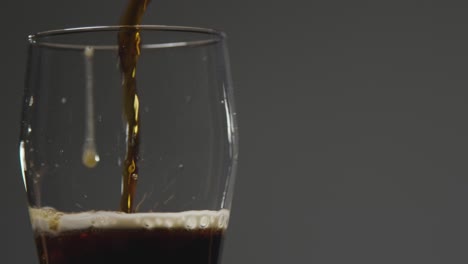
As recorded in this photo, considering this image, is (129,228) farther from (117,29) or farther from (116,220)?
(117,29)

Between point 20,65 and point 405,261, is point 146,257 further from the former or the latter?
point 405,261

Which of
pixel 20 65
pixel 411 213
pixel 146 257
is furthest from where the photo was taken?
pixel 411 213

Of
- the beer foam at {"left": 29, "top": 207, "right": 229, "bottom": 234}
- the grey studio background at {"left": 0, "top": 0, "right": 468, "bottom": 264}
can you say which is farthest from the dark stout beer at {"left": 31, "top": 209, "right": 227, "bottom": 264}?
the grey studio background at {"left": 0, "top": 0, "right": 468, "bottom": 264}

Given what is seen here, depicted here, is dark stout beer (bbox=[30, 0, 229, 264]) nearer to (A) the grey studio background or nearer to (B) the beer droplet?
(B) the beer droplet

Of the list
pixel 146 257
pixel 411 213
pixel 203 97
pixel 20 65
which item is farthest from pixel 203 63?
pixel 411 213

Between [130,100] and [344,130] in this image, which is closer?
[130,100]

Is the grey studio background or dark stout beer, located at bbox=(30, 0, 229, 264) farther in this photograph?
the grey studio background

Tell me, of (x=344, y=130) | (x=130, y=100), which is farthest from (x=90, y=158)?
(x=344, y=130)
